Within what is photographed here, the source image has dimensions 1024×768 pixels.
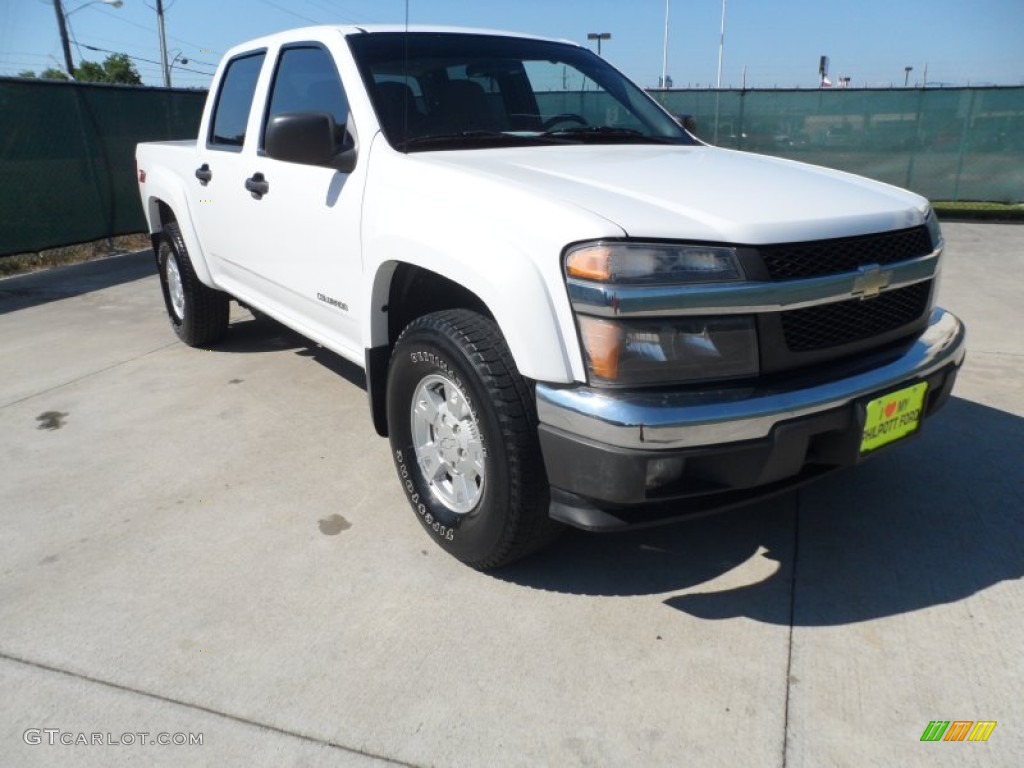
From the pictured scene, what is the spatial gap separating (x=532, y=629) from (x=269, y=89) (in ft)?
9.71

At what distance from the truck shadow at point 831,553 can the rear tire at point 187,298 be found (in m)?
3.39

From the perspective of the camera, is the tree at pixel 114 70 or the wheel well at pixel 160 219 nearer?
the wheel well at pixel 160 219

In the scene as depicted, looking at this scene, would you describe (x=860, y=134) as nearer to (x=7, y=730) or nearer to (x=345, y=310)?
(x=345, y=310)

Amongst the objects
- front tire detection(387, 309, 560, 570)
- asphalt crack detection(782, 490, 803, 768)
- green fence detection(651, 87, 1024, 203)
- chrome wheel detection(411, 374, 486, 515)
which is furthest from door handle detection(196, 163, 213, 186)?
green fence detection(651, 87, 1024, 203)

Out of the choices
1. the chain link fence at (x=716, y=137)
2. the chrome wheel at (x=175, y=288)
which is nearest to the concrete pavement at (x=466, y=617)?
the chrome wheel at (x=175, y=288)

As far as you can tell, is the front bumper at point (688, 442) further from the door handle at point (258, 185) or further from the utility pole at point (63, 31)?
the utility pole at point (63, 31)

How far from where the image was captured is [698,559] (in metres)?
2.84

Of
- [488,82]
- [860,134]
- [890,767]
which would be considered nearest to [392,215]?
[488,82]

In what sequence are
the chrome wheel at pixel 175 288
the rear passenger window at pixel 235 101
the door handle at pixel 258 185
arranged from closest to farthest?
the door handle at pixel 258 185
the rear passenger window at pixel 235 101
the chrome wheel at pixel 175 288

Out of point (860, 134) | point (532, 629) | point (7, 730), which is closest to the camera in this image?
point (7, 730)

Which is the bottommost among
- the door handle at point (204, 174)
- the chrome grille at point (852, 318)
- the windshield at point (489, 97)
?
the chrome grille at point (852, 318)

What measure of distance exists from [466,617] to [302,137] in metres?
1.83

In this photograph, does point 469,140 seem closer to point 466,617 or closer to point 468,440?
point 468,440

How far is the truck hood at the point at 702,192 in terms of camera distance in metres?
2.21
